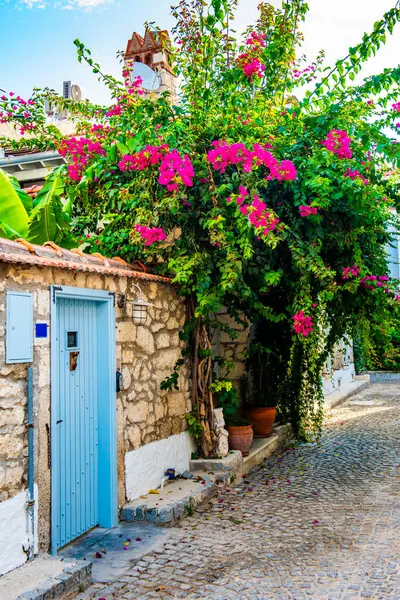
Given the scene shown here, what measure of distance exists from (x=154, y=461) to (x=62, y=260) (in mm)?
2651

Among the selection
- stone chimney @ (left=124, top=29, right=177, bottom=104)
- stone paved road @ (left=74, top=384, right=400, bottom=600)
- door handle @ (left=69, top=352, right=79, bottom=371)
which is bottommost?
stone paved road @ (left=74, top=384, right=400, bottom=600)

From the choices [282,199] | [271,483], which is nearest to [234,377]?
[271,483]

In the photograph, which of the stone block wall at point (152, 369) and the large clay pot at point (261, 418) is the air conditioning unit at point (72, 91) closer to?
the stone block wall at point (152, 369)

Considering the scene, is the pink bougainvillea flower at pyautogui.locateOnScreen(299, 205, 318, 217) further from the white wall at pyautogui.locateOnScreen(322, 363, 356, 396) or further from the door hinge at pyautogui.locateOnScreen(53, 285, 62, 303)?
the white wall at pyautogui.locateOnScreen(322, 363, 356, 396)

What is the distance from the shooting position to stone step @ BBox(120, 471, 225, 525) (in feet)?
18.4

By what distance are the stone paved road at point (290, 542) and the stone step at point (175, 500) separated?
0.50 ft

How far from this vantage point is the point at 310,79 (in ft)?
25.1

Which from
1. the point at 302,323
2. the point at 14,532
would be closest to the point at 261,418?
the point at 302,323

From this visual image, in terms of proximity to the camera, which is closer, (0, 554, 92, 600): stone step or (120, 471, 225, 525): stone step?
(0, 554, 92, 600): stone step

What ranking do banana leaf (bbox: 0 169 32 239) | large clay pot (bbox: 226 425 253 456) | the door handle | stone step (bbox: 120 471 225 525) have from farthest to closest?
large clay pot (bbox: 226 425 253 456) < banana leaf (bbox: 0 169 32 239) < stone step (bbox: 120 471 225 525) < the door handle

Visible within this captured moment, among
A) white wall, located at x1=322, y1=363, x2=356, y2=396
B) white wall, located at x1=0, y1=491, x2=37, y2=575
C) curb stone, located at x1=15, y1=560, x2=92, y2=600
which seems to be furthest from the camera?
white wall, located at x1=322, y1=363, x2=356, y2=396

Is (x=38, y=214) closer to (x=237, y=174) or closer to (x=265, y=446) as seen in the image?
(x=237, y=174)

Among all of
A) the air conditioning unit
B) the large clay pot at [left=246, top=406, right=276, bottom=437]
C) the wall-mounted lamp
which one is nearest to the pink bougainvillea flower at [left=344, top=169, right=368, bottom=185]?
the wall-mounted lamp

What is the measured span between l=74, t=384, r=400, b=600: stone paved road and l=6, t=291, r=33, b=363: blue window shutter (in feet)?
5.85
